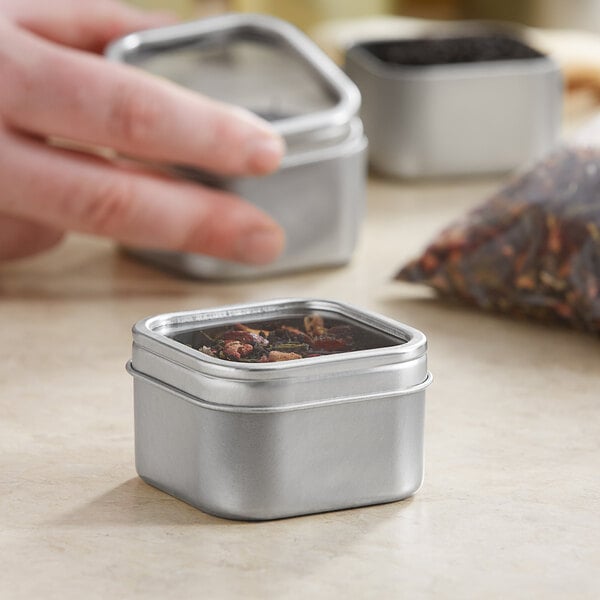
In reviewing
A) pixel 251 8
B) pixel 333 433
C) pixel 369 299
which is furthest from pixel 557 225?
pixel 251 8

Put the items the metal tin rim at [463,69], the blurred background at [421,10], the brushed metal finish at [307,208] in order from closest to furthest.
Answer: the brushed metal finish at [307,208]
the metal tin rim at [463,69]
the blurred background at [421,10]

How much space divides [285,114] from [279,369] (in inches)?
21.1

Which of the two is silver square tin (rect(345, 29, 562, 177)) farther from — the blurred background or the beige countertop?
the blurred background

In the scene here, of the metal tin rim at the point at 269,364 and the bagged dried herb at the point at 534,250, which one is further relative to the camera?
the bagged dried herb at the point at 534,250

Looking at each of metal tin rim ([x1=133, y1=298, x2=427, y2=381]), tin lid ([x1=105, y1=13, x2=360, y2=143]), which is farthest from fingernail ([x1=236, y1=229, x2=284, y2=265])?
metal tin rim ([x1=133, y1=298, x2=427, y2=381])

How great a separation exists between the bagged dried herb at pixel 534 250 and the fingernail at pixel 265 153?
0.13 metres

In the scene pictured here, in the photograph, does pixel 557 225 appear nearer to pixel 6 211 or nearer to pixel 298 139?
pixel 298 139

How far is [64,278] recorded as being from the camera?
1.12m

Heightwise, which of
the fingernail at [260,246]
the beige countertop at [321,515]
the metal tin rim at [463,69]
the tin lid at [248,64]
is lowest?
the beige countertop at [321,515]

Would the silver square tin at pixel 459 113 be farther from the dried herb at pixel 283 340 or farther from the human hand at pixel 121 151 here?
the dried herb at pixel 283 340

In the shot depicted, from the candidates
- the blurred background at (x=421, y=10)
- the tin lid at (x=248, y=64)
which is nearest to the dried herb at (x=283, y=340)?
the tin lid at (x=248, y=64)

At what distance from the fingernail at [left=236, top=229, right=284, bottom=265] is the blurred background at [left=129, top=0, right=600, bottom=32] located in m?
1.07

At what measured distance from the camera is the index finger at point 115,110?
1.00 m

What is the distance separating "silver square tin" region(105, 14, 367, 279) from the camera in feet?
3.54
